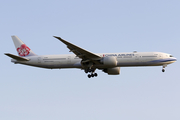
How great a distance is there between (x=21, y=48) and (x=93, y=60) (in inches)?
514

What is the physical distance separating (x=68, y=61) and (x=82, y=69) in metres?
2.48

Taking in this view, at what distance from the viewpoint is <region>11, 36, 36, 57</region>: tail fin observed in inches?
1895

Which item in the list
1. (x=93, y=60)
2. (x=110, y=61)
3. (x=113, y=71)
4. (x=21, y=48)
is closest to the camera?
(x=110, y=61)

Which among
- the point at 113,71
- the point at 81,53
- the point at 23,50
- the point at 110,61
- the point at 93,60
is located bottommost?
the point at 113,71

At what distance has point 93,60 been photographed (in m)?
42.8

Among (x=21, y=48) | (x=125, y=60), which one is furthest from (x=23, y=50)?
(x=125, y=60)

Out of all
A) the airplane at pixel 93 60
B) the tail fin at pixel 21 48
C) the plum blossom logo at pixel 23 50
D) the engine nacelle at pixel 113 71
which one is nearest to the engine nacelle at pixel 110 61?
the airplane at pixel 93 60

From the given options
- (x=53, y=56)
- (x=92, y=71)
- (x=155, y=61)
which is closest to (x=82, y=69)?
(x=92, y=71)

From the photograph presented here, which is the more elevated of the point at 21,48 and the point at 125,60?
the point at 21,48

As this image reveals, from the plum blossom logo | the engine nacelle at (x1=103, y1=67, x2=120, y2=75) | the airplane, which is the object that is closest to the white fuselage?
the airplane

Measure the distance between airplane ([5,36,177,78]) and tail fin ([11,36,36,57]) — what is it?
45.8 inches

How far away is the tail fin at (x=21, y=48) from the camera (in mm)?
48125

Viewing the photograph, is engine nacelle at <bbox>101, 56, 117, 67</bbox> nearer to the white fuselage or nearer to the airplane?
the airplane

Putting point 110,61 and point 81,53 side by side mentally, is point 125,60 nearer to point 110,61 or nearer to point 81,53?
point 110,61
